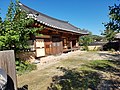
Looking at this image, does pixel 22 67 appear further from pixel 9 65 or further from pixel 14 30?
pixel 9 65

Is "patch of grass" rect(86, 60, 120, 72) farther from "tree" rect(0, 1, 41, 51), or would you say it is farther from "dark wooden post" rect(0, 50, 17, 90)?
"dark wooden post" rect(0, 50, 17, 90)

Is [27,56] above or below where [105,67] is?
above

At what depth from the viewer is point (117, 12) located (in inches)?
225

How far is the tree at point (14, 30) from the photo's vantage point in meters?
7.98

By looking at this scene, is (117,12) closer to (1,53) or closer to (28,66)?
(1,53)

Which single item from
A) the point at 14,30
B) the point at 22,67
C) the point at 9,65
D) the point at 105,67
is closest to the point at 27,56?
the point at 22,67

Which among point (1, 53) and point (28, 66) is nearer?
point (1, 53)

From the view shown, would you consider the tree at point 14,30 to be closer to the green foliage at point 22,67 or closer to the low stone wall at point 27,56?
the green foliage at point 22,67

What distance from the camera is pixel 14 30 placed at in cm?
830

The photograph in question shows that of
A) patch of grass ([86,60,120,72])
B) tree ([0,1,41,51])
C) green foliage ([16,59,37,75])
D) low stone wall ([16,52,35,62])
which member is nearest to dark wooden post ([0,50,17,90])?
tree ([0,1,41,51])

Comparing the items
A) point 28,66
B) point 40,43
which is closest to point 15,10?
point 28,66

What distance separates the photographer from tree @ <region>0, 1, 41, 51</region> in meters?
7.98

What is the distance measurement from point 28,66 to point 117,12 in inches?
241

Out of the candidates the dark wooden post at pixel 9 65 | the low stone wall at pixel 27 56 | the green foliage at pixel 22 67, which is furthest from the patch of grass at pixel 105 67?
the dark wooden post at pixel 9 65
